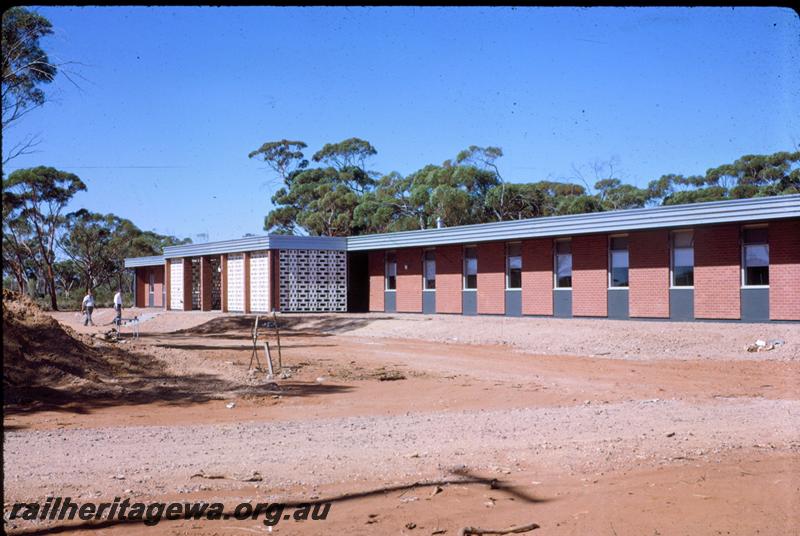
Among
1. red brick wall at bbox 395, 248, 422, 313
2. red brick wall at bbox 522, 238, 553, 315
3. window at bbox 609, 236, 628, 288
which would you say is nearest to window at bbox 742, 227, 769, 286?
window at bbox 609, 236, 628, 288

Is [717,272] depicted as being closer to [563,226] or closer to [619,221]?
[619,221]

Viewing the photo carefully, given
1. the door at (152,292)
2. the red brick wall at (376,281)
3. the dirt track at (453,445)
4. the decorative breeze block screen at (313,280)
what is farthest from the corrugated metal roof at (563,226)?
the door at (152,292)

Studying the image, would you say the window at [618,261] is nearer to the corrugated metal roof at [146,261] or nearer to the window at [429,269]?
the window at [429,269]

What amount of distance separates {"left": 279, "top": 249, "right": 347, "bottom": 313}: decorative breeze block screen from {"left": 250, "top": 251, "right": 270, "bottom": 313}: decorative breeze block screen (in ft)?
2.46

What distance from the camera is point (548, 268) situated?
26953mm

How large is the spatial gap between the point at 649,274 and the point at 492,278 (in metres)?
7.02

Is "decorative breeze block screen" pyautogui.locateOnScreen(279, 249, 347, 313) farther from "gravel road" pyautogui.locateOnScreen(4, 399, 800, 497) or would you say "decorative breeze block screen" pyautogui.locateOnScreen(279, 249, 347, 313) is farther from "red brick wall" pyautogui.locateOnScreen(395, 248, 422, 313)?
"gravel road" pyautogui.locateOnScreen(4, 399, 800, 497)

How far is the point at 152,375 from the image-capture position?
1492 cm

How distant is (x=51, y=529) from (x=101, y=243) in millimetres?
59175

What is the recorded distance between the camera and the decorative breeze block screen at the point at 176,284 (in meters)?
43.9

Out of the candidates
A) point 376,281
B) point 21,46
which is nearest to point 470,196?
point 376,281

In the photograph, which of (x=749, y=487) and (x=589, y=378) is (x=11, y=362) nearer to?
(x=589, y=378)

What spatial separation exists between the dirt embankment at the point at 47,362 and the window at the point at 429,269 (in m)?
17.1

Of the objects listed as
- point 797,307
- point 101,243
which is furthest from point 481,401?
point 101,243
